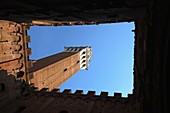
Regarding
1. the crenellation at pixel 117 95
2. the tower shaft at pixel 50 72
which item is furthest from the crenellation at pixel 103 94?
the tower shaft at pixel 50 72

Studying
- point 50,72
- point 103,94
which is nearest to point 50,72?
point 50,72

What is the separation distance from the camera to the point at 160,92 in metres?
6.90

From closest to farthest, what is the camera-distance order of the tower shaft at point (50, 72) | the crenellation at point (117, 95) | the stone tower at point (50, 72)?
the crenellation at point (117, 95)
the stone tower at point (50, 72)
the tower shaft at point (50, 72)

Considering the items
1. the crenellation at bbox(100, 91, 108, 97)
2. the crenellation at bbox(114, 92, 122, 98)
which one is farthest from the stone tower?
the crenellation at bbox(114, 92, 122, 98)

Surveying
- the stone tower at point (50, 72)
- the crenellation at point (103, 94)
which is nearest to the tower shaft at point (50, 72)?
the stone tower at point (50, 72)

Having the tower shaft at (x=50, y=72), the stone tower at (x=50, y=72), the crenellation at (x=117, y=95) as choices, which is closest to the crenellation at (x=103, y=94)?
the crenellation at (x=117, y=95)

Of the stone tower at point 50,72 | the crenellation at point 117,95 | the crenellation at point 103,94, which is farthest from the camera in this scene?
the stone tower at point 50,72

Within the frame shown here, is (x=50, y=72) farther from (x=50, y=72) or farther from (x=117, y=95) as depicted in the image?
(x=117, y=95)

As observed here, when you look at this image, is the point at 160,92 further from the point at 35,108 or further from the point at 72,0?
the point at 35,108

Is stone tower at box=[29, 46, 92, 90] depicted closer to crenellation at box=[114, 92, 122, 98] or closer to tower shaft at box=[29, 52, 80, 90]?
tower shaft at box=[29, 52, 80, 90]

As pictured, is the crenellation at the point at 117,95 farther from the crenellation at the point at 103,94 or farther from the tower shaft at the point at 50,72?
the tower shaft at the point at 50,72

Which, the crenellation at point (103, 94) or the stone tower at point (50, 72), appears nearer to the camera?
the crenellation at point (103, 94)

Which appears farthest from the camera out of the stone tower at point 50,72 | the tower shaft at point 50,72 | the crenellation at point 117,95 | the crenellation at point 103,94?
the tower shaft at point 50,72

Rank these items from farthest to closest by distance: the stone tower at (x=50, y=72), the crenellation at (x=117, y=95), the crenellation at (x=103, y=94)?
the stone tower at (x=50, y=72), the crenellation at (x=103, y=94), the crenellation at (x=117, y=95)
